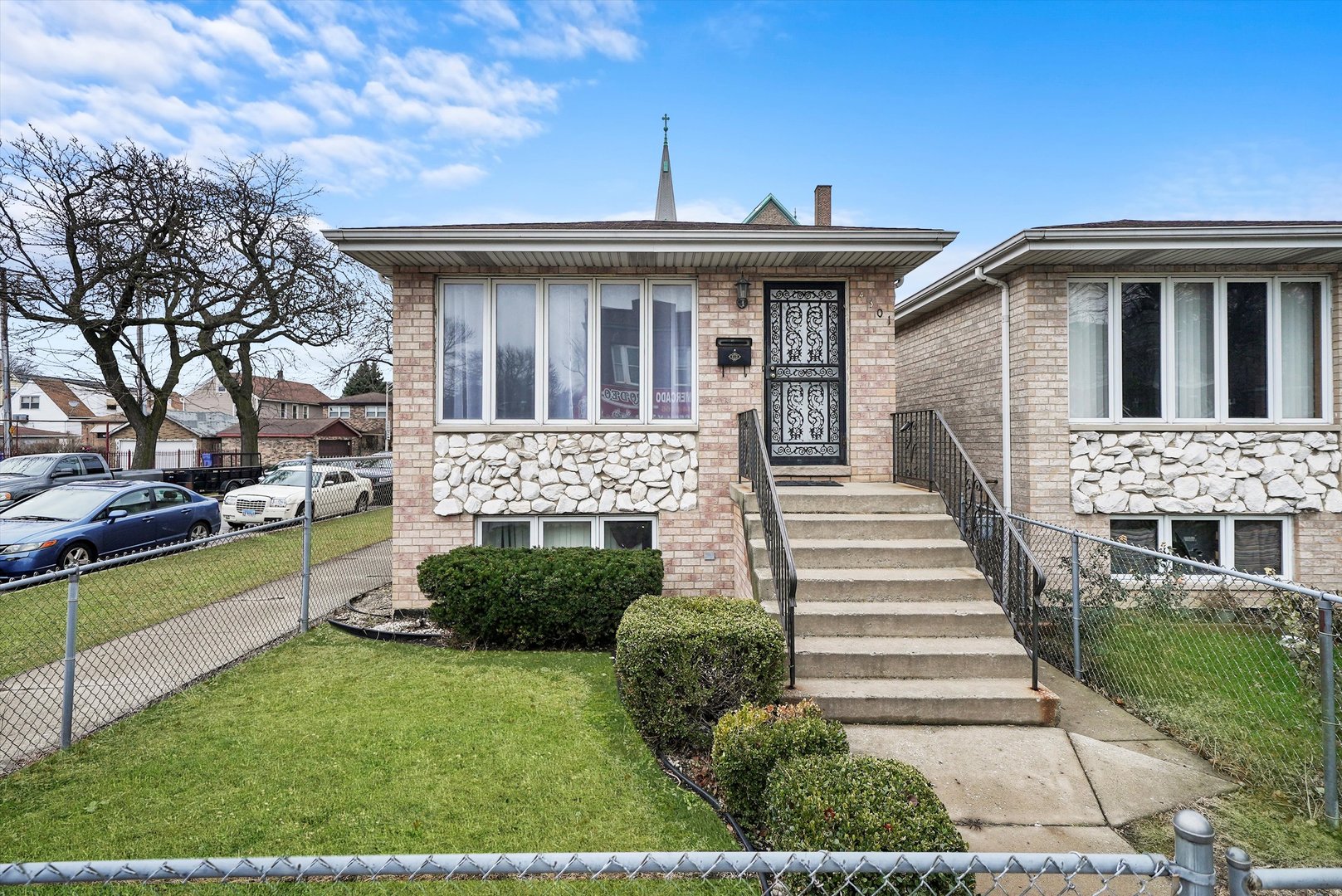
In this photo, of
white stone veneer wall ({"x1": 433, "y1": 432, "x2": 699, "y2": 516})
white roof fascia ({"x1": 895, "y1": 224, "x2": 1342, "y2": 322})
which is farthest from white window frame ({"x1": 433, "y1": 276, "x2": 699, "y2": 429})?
white roof fascia ({"x1": 895, "y1": 224, "x2": 1342, "y2": 322})

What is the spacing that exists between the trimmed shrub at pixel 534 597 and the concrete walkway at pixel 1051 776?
8.54ft

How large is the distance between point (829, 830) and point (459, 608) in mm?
4488

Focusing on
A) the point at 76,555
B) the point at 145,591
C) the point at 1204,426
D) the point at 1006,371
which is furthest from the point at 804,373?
the point at 76,555

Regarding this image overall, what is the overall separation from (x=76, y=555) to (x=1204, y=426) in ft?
48.1

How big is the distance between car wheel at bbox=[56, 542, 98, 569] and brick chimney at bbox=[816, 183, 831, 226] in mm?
12735

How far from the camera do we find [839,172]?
560 inches

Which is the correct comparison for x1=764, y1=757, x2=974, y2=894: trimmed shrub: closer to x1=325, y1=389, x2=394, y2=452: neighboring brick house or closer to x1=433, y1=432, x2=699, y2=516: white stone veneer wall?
x1=433, y1=432, x2=699, y2=516: white stone veneer wall

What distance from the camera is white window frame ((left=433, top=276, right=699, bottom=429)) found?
7340 millimetres

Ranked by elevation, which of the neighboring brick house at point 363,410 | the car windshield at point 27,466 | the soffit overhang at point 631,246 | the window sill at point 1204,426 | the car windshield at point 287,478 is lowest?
the car windshield at point 287,478

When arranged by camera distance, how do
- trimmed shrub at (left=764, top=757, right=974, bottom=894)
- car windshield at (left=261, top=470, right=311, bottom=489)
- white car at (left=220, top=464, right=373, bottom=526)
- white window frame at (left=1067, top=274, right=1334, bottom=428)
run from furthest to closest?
1. car windshield at (left=261, top=470, right=311, bottom=489)
2. white car at (left=220, top=464, right=373, bottom=526)
3. white window frame at (left=1067, top=274, right=1334, bottom=428)
4. trimmed shrub at (left=764, top=757, right=974, bottom=894)

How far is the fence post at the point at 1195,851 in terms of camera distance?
1.49 metres

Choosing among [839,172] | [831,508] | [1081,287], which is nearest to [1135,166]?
[839,172]

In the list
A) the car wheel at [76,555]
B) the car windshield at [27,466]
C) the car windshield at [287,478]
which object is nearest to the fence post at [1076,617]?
the car wheel at [76,555]

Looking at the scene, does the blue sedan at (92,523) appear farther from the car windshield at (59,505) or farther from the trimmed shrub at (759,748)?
the trimmed shrub at (759,748)
